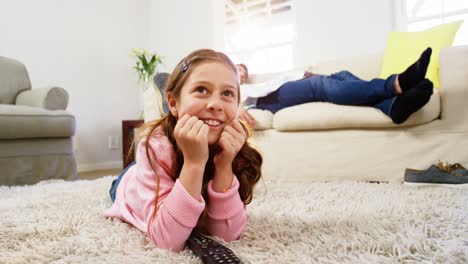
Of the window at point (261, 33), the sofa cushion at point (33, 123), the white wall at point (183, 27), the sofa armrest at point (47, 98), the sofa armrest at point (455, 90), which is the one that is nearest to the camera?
the sofa armrest at point (455, 90)

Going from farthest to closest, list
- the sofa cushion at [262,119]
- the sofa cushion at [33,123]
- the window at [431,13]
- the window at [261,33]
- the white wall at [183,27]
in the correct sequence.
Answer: the white wall at [183,27], the window at [261,33], the window at [431,13], the sofa cushion at [262,119], the sofa cushion at [33,123]

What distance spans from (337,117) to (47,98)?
169cm

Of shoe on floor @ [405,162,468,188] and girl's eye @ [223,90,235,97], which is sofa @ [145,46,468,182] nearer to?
shoe on floor @ [405,162,468,188]

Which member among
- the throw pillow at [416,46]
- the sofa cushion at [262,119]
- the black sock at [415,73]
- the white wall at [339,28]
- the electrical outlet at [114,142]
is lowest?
the electrical outlet at [114,142]

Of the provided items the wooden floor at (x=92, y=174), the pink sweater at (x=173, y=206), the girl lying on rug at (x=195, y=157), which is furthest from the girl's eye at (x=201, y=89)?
the wooden floor at (x=92, y=174)

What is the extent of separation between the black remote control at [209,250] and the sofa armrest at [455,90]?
133cm

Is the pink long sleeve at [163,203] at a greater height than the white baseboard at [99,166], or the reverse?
the pink long sleeve at [163,203]

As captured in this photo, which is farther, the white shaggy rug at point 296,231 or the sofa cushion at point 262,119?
the sofa cushion at point 262,119

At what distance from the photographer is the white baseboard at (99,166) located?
10.00ft

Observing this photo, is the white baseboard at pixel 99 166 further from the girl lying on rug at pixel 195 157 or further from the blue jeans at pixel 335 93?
the girl lying on rug at pixel 195 157

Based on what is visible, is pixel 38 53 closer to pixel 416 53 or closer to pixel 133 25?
pixel 133 25

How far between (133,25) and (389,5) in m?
2.62

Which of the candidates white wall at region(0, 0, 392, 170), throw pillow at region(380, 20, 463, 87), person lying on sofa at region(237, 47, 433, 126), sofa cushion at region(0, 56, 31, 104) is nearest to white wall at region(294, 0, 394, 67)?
white wall at region(0, 0, 392, 170)

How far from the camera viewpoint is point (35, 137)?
1840mm
